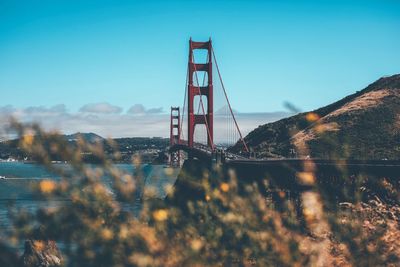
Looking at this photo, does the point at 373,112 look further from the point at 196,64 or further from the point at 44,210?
the point at 44,210

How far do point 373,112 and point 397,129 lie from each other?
804 centimetres

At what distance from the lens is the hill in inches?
2286

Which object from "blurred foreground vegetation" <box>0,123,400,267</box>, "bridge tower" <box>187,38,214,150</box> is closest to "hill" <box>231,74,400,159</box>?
"bridge tower" <box>187,38,214,150</box>

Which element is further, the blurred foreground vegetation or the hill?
the hill

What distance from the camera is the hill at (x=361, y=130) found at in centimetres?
5806

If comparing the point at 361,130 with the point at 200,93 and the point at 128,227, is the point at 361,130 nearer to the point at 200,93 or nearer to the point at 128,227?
the point at 200,93

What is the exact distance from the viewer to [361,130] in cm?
6688

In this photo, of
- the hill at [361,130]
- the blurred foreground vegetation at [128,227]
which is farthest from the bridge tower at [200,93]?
Result: the blurred foreground vegetation at [128,227]

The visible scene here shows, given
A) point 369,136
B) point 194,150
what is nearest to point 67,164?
point 194,150

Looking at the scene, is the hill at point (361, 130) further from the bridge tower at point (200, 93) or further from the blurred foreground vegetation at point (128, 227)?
the blurred foreground vegetation at point (128, 227)

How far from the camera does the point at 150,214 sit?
3.70 meters

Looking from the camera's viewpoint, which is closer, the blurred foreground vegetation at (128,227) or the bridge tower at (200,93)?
the blurred foreground vegetation at (128,227)

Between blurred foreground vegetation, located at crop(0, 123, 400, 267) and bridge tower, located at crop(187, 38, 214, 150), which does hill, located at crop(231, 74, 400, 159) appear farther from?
blurred foreground vegetation, located at crop(0, 123, 400, 267)

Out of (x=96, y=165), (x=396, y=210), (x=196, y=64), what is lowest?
(x=396, y=210)
